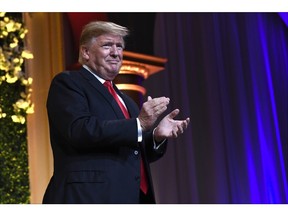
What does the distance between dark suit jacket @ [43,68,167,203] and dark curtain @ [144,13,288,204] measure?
9.63 ft

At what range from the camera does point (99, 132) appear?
206 cm

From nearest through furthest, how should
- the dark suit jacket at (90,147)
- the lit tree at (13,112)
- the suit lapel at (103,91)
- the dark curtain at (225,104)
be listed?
1. the dark suit jacket at (90,147)
2. the suit lapel at (103,91)
3. the lit tree at (13,112)
4. the dark curtain at (225,104)

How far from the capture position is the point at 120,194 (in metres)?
2.15

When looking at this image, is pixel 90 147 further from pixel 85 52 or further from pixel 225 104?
pixel 225 104

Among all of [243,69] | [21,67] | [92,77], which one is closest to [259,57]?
[243,69]

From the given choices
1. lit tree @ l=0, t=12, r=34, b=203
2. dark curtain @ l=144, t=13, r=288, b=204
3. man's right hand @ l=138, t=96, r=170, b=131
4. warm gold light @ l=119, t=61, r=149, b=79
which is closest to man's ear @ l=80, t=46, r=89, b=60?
man's right hand @ l=138, t=96, r=170, b=131

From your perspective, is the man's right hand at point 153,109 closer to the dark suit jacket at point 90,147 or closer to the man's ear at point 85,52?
the dark suit jacket at point 90,147

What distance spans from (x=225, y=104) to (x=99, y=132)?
10.7 feet

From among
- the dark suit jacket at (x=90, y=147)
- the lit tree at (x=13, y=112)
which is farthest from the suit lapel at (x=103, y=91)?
the lit tree at (x=13, y=112)

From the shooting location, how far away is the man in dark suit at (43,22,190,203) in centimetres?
209

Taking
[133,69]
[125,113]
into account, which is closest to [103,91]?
[125,113]

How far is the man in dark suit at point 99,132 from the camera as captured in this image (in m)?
2.09

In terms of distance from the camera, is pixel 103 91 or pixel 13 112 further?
pixel 13 112

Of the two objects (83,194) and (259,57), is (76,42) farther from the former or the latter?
(83,194)
